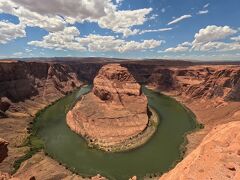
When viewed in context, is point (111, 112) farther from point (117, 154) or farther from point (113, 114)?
point (117, 154)

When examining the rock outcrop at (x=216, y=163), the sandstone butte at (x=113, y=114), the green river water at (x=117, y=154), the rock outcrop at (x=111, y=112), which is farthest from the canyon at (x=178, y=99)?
the green river water at (x=117, y=154)

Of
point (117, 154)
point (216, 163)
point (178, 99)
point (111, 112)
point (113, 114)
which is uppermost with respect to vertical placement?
point (216, 163)

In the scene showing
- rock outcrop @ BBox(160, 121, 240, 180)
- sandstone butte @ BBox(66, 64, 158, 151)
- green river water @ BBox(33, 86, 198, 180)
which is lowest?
green river water @ BBox(33, 86, 198, 180)

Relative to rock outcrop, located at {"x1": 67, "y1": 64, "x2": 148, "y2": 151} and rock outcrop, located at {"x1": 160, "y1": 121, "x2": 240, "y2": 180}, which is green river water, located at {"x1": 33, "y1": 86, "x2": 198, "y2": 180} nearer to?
rock outcrop, located at {"x1": 67, "y1": 64, "x2": 148, "y2": 151}

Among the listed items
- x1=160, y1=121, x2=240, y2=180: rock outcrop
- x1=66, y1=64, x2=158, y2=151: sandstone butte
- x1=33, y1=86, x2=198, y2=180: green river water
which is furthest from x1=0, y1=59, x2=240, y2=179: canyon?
x1=33, y1=86, x2=198, y2=180: green river water

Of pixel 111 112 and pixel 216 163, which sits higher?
pixel 216 163

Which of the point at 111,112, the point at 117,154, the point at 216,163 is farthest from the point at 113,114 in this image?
the point at 216,163

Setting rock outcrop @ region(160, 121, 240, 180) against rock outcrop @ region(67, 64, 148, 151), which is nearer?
rock outcrop @ region(160, 121, 240, 180)
